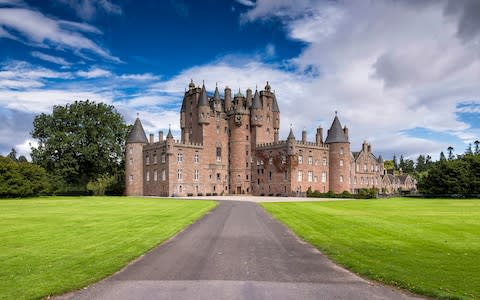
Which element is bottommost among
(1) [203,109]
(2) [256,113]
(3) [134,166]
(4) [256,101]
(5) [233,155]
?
(3) [134,166]

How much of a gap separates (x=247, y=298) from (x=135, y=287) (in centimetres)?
297

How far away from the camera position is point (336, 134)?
85.1 m

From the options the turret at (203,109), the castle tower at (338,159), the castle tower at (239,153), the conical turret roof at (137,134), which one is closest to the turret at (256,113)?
the castle tower at (239,153)

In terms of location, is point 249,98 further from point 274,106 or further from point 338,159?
point 338,159

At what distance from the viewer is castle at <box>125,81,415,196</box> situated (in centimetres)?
8056

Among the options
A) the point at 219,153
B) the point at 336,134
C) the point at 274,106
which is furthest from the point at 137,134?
the point at 336,134

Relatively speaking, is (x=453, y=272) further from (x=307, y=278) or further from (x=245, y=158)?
(x=245, y=158)

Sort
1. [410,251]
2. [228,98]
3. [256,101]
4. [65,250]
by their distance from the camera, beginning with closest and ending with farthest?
1. [410,251]
2. [65,250]
3. [256,101]
4. [228,98]

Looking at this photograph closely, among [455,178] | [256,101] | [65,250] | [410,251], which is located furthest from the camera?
[256,101]

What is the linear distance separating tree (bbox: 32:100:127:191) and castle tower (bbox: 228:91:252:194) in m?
23.1

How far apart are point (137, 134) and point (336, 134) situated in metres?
40.8

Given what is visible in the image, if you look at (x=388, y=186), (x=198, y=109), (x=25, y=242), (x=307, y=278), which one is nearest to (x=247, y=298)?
(x=307, y=278)

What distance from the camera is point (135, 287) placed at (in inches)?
413

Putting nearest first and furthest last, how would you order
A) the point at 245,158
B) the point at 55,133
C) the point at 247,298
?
the point at 247,298 → the point at 55,133 → the point at 245,158
